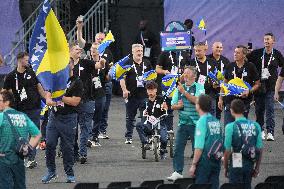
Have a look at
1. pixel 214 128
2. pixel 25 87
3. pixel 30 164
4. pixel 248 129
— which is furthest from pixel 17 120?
pixel 30 164

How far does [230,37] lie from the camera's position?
3111 centimetres

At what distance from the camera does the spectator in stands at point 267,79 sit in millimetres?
24234

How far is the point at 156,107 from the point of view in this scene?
21703 millimetres

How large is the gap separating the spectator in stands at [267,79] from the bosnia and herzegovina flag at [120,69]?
2.84 metres

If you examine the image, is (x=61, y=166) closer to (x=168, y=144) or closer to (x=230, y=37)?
(x=168, y=144)

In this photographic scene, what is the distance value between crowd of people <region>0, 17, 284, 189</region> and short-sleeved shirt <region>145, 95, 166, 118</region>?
0.02 metres

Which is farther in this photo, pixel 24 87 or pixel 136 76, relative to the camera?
pixel 136 76

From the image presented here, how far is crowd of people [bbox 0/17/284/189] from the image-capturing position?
51.9ft

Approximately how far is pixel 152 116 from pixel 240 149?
5.98 metres

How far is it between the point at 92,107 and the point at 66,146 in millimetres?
3091

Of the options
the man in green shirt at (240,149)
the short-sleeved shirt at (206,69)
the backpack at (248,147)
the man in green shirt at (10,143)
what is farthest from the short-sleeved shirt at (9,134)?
the short-sleeved shirt at (206,69)

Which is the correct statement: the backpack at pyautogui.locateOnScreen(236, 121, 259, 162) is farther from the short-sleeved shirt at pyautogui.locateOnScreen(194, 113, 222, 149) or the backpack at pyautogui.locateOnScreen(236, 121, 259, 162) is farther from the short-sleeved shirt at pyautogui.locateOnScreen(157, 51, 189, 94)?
the short-sleeved shirt at pyautogui.locateOnScreen(157, 51, 189, 94)

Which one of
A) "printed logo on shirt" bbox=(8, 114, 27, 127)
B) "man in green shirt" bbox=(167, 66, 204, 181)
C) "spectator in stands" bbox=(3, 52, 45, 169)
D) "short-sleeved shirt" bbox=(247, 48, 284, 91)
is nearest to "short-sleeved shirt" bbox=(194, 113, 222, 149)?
"printed logo on shirt" bbox=(8, 114, 27, 127)

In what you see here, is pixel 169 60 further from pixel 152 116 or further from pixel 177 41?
pixel 177 41
